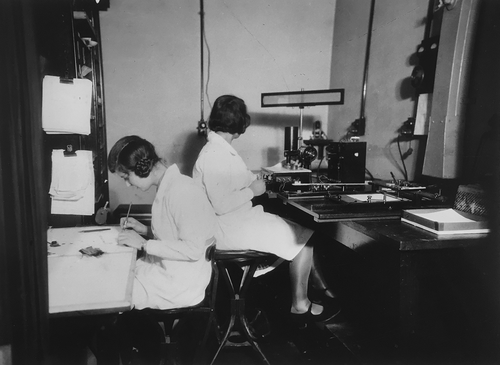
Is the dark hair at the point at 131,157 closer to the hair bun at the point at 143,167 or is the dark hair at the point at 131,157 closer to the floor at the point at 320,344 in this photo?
the hair bun at the point at 143,167

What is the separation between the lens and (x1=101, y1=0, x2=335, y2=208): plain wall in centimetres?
308

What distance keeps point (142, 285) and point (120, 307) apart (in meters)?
0.45

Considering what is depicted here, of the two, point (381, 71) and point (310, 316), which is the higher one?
point (381, 71)

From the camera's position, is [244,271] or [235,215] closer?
[244,271]

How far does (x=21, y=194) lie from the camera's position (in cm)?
82

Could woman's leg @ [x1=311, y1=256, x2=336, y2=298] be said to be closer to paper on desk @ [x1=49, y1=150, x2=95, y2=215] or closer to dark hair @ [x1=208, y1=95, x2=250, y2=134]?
dark hair @ [x1=208, y1=95, x2=250, y2=134]

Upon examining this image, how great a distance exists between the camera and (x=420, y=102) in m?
2.30

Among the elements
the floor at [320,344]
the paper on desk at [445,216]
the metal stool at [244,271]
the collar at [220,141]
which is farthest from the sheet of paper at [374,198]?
the collar at [220,141]

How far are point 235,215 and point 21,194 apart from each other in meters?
1.35

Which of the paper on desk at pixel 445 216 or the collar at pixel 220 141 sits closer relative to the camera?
the paper on desk at pixel 445 216

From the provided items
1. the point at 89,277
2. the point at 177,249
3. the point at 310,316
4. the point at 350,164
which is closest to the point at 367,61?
the point at 350,164

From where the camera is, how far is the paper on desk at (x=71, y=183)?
1560 millimetres

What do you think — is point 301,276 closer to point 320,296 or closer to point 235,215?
point 320,296

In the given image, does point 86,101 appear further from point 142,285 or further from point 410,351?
point 410,351
